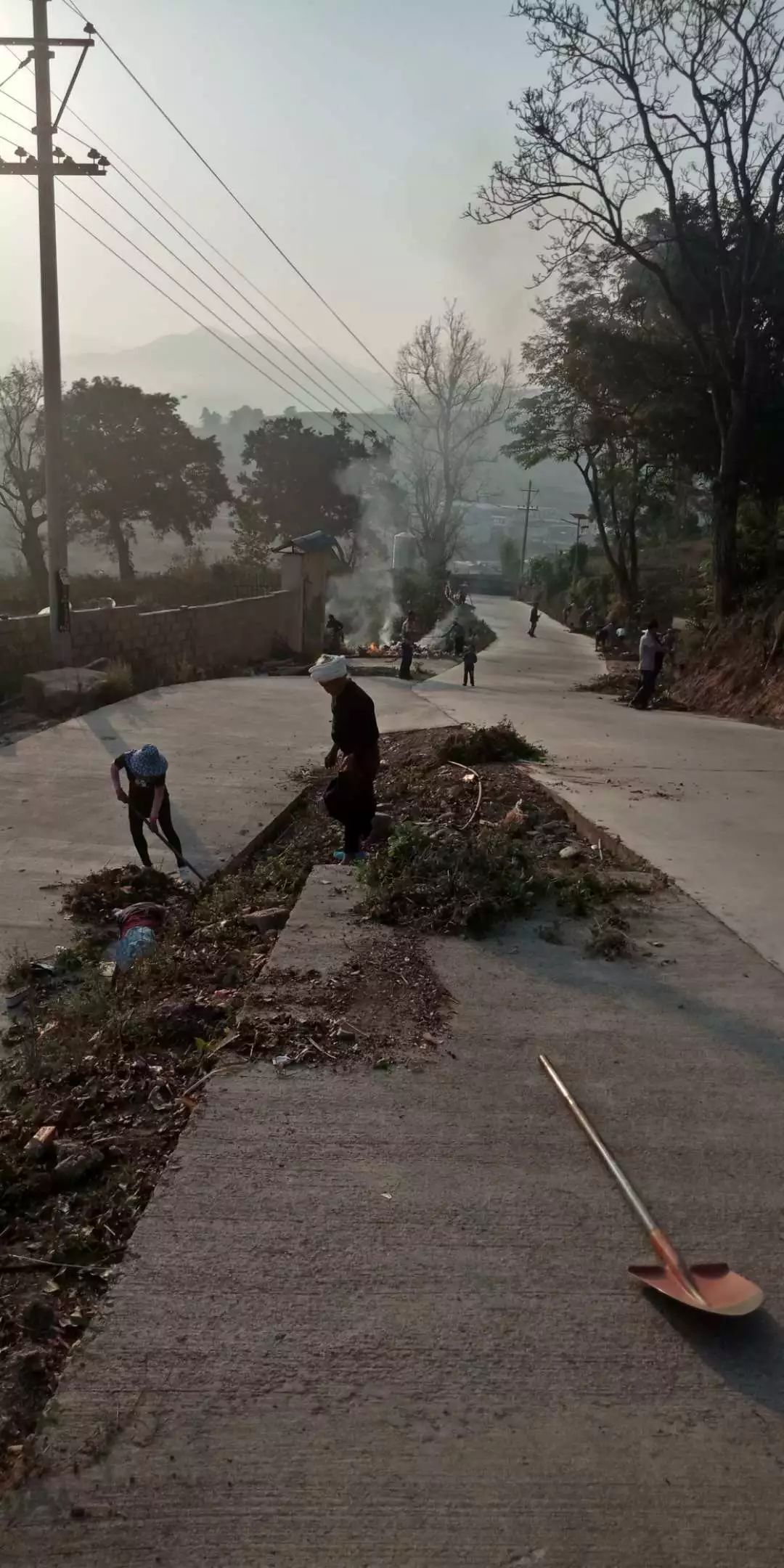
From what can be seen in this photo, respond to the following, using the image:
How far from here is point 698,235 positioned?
811 inches

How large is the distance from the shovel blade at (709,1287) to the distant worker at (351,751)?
12.2ft

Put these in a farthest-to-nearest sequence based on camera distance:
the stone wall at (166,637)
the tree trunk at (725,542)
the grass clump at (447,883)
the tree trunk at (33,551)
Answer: the tree trunk at (33,551) → the tree trunk at (725,542) → the stone wall at (166,637) → the grass clump at (447,883)

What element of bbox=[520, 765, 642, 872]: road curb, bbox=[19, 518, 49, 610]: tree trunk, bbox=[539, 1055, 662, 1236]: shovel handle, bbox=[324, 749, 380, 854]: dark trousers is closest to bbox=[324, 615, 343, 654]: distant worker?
bbox=[19, 518, 49, 610]: tree trunk

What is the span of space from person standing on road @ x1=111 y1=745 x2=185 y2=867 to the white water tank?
5001 centimetres

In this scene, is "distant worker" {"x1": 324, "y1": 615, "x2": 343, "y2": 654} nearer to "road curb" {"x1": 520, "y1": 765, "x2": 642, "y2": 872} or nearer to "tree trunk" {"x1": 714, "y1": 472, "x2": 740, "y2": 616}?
"tree trunk" {"x1": 714, "y1": 472, "x2": 740, "y2": 616}

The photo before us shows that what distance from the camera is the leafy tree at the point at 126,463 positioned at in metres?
39.8

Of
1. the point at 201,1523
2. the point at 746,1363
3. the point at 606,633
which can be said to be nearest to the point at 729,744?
the point at 746,1363

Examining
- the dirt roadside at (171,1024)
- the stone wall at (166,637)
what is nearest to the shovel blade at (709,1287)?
the dirt roadside at (171,1024)

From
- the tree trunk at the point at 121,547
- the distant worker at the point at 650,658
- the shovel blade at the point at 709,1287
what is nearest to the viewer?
the shovel blade at the point at 709,1287

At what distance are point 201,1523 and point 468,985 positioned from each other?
2.57 meters

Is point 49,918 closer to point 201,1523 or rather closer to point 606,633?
point 201,1523

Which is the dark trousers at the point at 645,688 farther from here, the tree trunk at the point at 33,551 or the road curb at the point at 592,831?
the tree trunk at the point at 33,551

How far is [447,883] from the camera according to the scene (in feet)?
17.2

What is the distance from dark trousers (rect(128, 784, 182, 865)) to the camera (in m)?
7.06
